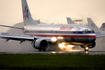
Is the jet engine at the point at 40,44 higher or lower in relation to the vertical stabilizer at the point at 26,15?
lower

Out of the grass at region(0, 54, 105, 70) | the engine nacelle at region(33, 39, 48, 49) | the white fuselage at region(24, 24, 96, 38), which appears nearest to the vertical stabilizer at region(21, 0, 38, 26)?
the white fuselage at region(24, 24, 96, 38)

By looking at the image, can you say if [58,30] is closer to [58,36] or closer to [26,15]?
[58,36]

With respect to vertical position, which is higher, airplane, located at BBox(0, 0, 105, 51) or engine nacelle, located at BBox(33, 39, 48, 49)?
airplane, located at BBox(0, 0, 105, 51)

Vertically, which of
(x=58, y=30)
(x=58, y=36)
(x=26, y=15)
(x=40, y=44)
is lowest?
(x=40, y=44)

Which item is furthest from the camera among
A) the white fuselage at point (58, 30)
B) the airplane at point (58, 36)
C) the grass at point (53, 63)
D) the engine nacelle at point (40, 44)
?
the engine nacelle at point (40, 44)

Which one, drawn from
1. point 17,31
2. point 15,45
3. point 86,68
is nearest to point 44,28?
point 15,45

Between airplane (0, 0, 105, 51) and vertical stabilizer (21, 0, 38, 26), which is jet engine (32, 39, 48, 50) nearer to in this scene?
airplane (0, 0, 105, 51)

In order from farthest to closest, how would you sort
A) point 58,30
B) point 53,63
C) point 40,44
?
point 58,30
point 40,44
point 53,63

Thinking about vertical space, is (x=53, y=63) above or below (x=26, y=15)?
below

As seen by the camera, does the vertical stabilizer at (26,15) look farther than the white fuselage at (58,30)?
Yes

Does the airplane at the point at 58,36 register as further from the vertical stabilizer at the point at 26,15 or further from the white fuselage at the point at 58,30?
the vertical stabilizer at the point at 26,15

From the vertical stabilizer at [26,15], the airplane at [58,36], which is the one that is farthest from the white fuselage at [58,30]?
the vertical stabilizer at [26,15]

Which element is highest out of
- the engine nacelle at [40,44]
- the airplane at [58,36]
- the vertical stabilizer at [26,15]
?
the vertical stabilizer at [26,15]

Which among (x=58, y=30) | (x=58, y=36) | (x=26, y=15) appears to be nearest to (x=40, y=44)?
(x=58, y=36)
